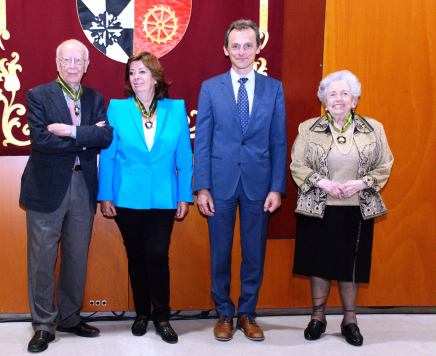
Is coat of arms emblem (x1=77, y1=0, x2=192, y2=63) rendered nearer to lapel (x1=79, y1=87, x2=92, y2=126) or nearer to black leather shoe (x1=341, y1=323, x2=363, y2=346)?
lapel (x1=79, y1=87, x2=92, y2=126)

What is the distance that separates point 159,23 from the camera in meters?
3.11

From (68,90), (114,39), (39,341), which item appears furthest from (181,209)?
Result: (114,39)

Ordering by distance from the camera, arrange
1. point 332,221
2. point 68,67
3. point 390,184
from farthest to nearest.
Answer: point 390,184 < point 332,221 < point 68,67

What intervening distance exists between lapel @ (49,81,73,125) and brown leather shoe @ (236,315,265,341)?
1.45 m

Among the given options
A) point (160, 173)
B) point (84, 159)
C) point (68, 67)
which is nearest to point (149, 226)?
point (160, 173)

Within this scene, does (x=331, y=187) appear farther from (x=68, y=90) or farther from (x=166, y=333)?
(x=68, y=90)

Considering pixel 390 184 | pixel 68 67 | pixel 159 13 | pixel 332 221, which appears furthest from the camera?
pixel 390 184

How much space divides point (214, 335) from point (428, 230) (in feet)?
5.24

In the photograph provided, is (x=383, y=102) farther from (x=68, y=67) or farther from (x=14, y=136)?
(x=14, y=136)

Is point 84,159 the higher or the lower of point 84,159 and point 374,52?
the lower

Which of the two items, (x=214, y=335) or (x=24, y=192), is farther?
(x=214, y=335)

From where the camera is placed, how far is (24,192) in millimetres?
2676

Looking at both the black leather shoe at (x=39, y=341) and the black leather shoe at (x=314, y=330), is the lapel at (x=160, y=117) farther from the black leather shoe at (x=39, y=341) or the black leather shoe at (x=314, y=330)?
the black leather shoe at (x=314, y=330)

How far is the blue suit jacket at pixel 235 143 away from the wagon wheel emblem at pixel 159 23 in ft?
1.74
